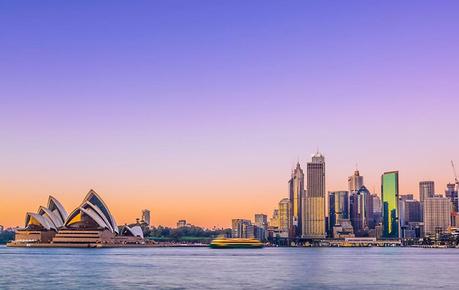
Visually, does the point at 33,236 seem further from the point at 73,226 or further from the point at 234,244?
the point at 234,244

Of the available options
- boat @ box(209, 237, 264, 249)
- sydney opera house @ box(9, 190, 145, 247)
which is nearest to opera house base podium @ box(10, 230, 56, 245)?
sydney opera house @ box(9, 190, 145, 247)

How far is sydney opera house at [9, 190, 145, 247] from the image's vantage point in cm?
15125

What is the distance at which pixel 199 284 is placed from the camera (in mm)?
48094

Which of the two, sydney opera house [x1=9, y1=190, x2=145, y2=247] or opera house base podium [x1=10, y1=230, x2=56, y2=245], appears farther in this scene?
opera house base podium [x1=10, y1=230, x2=56, y2=245]

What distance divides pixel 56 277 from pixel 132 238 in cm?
11647

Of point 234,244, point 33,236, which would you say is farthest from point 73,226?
point 234,244

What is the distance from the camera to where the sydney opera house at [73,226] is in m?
151

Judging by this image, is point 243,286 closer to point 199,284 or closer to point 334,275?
point 199,284

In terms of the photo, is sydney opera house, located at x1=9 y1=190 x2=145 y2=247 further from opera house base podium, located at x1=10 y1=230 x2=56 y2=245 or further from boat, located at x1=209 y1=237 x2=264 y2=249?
boat, located at x1=209 y1=237 x2=264 y2=249

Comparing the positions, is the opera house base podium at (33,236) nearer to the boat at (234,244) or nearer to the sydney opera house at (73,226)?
the sydney opera house at (73,226)

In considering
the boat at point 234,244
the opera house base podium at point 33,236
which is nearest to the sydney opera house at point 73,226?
the opera house base podium at point 33,236

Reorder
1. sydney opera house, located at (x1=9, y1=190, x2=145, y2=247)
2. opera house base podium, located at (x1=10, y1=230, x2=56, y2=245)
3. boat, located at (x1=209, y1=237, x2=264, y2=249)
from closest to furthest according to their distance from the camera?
sydney opera house, located at (x1=9, y1=190, x2=145, y2=247) → opera house base podium, located at (x1=10, y1=230, x2=56, y2=245) → boat, located at (x1=209, y1=237, x2=264, y2=249)

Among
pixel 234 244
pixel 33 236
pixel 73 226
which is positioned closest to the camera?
pixel 73 226

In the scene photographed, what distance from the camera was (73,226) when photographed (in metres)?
152
